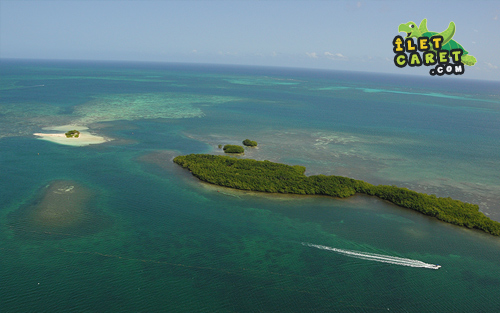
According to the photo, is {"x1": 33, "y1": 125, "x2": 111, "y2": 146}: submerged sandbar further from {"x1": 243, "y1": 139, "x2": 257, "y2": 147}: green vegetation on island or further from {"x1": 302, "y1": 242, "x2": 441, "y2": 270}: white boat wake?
{"x1": 302, "y1": 242, "x2": 441, "y2": 270}: white boat wake

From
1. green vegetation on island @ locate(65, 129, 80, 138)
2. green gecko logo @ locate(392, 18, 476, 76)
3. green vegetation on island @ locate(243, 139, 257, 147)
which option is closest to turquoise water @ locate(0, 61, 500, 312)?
green vegetation on island @ locate(243, 139, 257, 147)

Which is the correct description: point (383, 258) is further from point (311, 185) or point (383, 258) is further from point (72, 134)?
point (72, 134)

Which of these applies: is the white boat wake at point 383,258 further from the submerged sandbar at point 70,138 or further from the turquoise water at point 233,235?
the submerged sandbar at point 70,138

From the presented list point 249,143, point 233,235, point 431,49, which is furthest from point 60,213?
point 431,49

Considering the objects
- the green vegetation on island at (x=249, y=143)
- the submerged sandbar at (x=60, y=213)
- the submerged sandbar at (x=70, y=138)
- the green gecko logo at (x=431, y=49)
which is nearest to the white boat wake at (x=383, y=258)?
the green gecko logo at (x=431, y=49)

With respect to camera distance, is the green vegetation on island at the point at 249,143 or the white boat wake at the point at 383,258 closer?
the white boat wake at the point at 383,258
